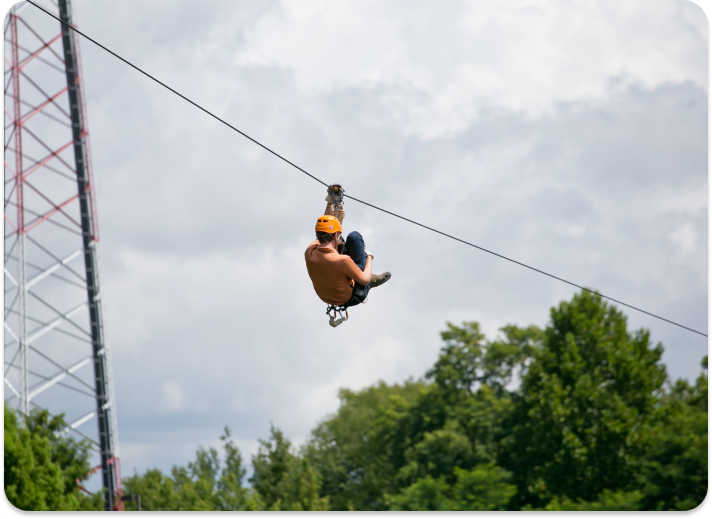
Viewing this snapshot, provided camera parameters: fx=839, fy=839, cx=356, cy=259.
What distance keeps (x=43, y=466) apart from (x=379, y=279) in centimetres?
2666

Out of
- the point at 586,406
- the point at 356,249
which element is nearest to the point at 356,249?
the point at 356,249

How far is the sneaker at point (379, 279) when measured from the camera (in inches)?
440

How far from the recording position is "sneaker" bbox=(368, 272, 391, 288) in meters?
11.2

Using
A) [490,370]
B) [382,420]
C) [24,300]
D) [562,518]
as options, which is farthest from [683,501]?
[24,300]

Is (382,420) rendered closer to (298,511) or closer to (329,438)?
(298,511)

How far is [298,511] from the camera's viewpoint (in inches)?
2088

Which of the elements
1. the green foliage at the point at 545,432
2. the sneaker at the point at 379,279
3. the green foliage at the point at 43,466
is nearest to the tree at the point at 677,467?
the green foliage at the point at 545,432

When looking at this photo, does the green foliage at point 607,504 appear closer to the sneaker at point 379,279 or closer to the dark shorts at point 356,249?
the sneaker at point 379,279

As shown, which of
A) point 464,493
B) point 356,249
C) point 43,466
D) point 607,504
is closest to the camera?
point 356,249

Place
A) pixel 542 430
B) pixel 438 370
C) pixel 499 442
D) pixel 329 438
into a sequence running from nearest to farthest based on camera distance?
pixel 542 430, pixel 499 442, pixel 438 370, pixel 329 438

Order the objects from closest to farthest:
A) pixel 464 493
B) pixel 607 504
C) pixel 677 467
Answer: pixel 677 467 → pixel 607 504 → pixel 464 493

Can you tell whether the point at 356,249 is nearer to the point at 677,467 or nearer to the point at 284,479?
the point at 677,467

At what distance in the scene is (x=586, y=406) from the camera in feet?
133

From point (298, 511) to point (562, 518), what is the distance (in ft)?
71.2
